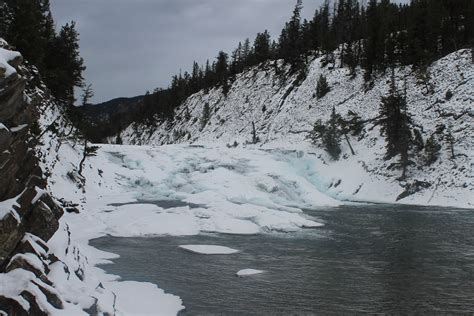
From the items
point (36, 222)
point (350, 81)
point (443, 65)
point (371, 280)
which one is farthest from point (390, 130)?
point (36, 222)

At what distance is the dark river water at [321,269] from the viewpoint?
1323 centimetres

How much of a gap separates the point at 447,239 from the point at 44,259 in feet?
66.8

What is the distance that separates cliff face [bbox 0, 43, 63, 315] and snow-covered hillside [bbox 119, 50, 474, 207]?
3657 cm

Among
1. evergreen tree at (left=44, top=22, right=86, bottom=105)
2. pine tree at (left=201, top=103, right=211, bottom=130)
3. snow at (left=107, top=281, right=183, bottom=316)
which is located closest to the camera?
snow at (left=107, top=281, right=183, bottom=316)

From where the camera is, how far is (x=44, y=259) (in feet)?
35.6

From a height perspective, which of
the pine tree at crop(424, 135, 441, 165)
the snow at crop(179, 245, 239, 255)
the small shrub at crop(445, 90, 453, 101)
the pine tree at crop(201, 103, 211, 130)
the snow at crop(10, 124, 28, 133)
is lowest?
the snow at crop(179, 245, 239, 255)

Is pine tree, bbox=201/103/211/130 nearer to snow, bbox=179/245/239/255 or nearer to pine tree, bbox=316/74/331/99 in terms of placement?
pine tree, bbox=316/74/331/99

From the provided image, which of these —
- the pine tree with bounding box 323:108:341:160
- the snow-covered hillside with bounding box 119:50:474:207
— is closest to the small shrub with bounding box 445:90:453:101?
the snow-covered hillside with bounding box 119:50:474:207

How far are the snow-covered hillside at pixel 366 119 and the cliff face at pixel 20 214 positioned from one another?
120 ft

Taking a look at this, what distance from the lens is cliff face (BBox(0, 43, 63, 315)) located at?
887 cm

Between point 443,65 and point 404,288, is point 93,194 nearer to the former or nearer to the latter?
point 404,288

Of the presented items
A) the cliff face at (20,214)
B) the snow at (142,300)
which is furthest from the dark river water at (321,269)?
the cliff face at (20,214)

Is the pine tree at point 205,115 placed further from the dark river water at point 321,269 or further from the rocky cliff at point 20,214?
the rocky cliff at point 20,214

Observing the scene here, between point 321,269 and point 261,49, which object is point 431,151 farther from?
point 261,49
